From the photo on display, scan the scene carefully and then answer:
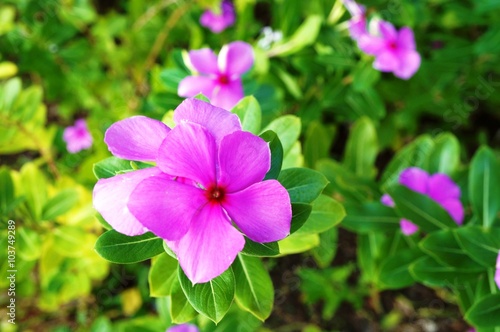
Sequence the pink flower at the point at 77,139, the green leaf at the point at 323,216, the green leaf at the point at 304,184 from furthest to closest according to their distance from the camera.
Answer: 1. the pink flower at the point at 77,139
2. the green leaf at the point at 323,216
3. the green leaf at the point at 304,184

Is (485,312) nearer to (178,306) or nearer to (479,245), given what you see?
(479,245)

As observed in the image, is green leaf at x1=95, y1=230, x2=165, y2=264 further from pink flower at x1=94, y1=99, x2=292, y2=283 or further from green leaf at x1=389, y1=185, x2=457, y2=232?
green leaf at x1=389, y1=185, x2=457, y2=232

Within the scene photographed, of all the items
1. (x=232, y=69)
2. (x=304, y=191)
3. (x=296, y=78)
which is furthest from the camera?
(x=296, y=78)

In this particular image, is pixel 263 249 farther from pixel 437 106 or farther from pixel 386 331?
pixel 386 331

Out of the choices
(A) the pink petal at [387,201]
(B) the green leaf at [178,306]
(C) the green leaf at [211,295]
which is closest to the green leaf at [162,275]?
(B) the green leaf at [178,306]

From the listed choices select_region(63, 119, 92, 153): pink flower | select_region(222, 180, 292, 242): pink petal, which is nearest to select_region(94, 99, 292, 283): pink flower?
select_region(222, 180, 292, 242): pink petal

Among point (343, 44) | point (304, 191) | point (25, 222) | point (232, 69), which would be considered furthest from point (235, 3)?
point (304, 191)

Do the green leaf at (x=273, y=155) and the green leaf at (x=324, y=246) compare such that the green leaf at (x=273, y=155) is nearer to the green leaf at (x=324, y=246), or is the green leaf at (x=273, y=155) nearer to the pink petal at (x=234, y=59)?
the pink petal at (x=234, y=59)
